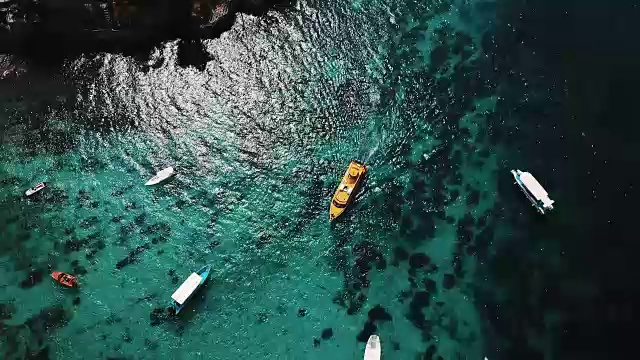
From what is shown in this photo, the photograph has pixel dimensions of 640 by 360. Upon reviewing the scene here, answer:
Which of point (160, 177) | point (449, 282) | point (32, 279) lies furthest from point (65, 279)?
point (449, 282)

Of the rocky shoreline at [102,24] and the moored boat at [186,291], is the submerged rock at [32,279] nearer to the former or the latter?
the moored boat at [186,291]

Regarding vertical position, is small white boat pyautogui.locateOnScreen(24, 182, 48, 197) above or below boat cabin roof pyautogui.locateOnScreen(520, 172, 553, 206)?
below

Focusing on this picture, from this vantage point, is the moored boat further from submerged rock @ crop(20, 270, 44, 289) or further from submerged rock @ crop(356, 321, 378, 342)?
submerged rock @ crop(356, 321, 378, 342)

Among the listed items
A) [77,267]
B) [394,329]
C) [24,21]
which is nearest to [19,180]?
[77,267]

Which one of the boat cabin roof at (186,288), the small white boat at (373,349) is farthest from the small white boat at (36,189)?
the small white boat at (373,349)

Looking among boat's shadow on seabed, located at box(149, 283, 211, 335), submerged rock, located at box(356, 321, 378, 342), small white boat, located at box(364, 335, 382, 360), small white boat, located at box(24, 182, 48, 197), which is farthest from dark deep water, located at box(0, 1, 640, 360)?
small white boat, located at box(24, 182, 48, 197)
